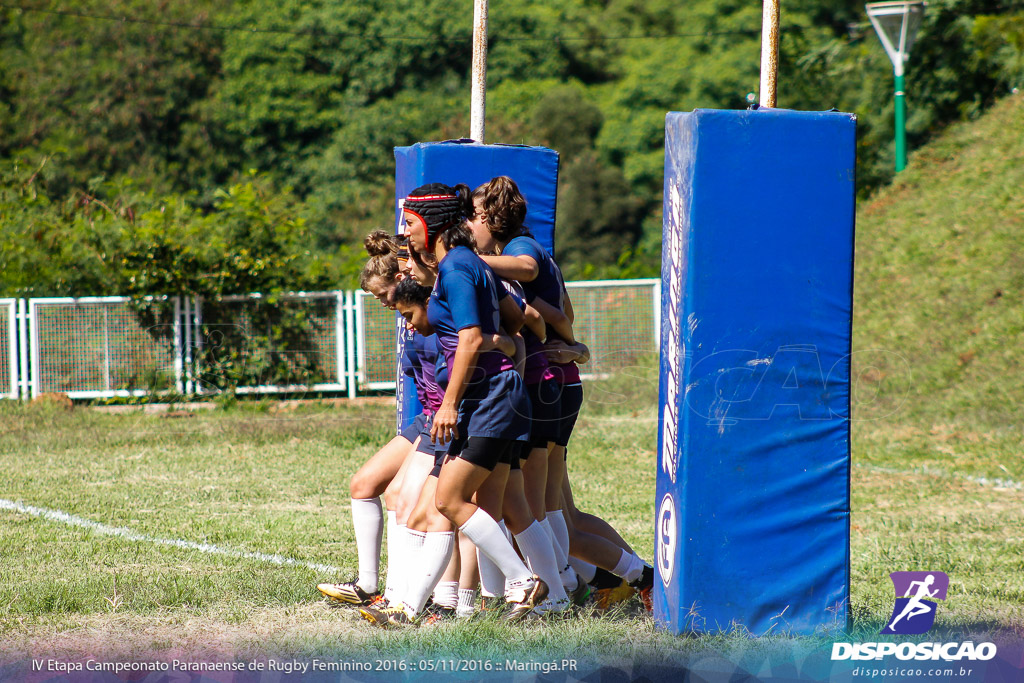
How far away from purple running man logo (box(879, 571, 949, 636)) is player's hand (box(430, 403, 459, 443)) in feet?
6.50

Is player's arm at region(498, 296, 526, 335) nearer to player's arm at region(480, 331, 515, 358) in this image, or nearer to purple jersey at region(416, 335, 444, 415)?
player's arm at region(480, 331, 515, 358)

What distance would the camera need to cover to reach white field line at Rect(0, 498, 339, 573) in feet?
18.8

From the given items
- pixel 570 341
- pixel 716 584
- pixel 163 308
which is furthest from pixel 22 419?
pixel 716 584

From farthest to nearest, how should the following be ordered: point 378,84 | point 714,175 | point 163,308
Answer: point 378,84 < point 163,308 < point 714,175

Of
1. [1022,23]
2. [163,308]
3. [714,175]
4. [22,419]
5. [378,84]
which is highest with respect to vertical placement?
[378,84]

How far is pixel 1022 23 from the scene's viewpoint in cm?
1595

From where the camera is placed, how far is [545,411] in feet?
14.9

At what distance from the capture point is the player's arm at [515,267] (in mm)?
4312

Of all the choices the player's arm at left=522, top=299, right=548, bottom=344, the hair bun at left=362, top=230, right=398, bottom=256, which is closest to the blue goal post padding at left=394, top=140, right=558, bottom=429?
the hair bun at left=362, top=230, right=398, bottom=256

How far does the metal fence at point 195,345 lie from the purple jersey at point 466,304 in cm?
981

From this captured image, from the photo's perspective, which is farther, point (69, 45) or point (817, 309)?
point (69, 45)

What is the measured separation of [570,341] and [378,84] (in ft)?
109

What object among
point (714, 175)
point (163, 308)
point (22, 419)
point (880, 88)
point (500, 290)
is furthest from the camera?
point (880, 88)

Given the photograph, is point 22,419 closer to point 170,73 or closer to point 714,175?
point 714,175
